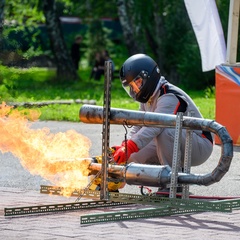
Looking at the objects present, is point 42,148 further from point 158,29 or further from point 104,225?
point 158,29

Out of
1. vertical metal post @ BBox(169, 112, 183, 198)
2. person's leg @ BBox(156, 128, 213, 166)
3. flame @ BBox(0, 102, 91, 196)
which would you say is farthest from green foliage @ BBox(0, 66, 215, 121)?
A: vertical metal post @ BBox(169, 112, 183, 198)

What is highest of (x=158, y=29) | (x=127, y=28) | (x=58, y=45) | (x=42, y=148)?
(x=42, y=148)

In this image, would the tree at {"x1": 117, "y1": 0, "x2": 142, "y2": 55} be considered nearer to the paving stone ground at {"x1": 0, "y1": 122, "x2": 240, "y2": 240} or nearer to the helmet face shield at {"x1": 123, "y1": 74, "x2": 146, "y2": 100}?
the paving stone ground at {"x1": 0, "y1": 122, "x2": 240, "y2": 240}

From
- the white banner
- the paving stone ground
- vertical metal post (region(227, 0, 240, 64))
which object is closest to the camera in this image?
the paving stone ground

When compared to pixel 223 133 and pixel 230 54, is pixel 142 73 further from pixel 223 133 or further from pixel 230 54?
pixel 230 54

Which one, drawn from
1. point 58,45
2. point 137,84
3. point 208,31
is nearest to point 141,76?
point 137,84

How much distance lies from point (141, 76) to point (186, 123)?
862mm

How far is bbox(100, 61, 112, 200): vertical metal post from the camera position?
8.15 meters

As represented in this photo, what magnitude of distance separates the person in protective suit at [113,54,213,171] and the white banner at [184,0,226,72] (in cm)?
580

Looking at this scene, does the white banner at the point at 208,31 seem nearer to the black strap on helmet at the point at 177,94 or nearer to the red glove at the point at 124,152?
the black strap on helmet at the point at 177,94

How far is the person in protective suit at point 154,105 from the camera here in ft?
28.6

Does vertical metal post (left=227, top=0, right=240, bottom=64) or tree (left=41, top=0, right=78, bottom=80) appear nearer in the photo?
vertical metal post (left=227, top=0, right=240, bottom=64)

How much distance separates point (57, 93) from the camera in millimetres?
24734

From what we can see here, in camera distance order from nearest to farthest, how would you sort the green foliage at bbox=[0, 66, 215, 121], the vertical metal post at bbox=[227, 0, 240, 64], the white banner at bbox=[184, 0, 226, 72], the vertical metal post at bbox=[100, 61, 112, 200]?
1. the vertical metal post at bbox=[100, 61, 112, 200]
2. the green foliage at bbox=[0, 66, 215, 121]
3. the vertical metal post at bbox=[227, 0, 240, 64]
4. the white banner at bbox=[184, 0, 226, 72]
